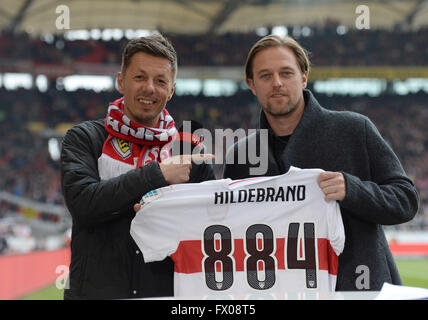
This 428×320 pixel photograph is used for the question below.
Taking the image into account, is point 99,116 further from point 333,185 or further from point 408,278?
point 333,185

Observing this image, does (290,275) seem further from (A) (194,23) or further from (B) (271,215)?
(A) (194,23)

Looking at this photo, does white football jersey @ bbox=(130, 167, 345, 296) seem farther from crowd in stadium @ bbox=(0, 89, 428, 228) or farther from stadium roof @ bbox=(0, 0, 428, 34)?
stadium roof @ bbox=(0, 0, 428, 34)

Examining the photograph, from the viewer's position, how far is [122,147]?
1.93 meters

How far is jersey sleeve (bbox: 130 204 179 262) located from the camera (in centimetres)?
188

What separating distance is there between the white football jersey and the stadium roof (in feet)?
53.9

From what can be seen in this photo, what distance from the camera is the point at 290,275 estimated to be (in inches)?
76.6

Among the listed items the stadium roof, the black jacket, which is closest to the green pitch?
the black jacket

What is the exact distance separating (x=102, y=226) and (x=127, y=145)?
14.3 inches

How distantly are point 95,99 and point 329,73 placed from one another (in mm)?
9643

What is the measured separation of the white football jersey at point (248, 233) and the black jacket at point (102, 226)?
0.09 m

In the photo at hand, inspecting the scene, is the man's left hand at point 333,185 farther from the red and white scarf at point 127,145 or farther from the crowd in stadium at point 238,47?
the crowd in stadium at point 238,47

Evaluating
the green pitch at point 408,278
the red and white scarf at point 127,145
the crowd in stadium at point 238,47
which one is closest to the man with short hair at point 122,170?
the red and white scarf at point 127,145

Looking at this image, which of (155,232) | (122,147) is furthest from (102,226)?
(122,147)

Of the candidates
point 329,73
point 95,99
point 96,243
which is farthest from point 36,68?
point 96,243
